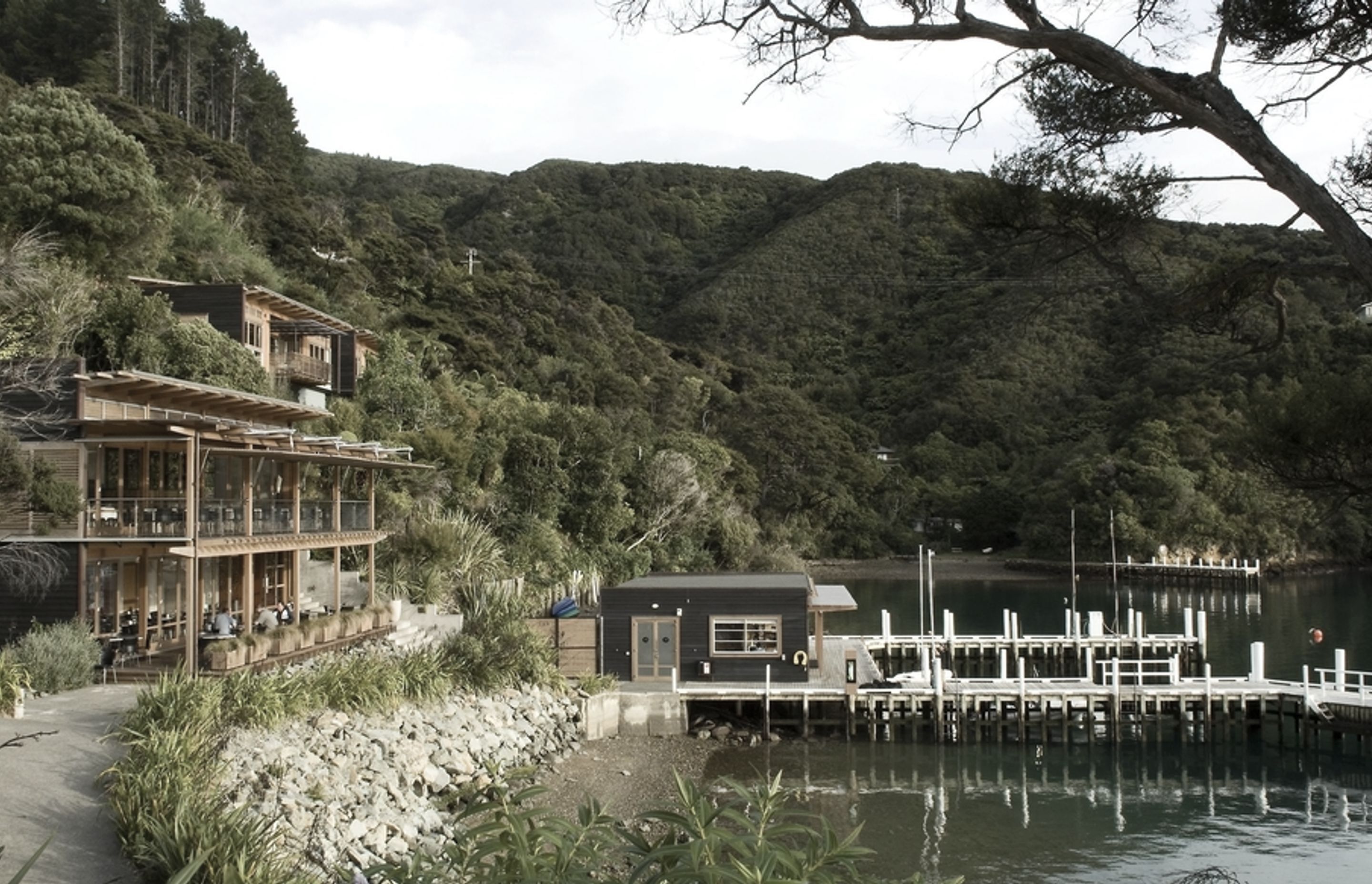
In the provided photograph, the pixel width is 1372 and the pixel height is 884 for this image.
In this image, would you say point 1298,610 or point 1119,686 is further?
point 1298,610

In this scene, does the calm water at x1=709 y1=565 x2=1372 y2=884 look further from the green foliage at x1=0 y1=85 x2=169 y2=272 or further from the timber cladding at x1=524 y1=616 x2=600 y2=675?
the green foliage at x1=0 y1=85 x2=169 y2=272

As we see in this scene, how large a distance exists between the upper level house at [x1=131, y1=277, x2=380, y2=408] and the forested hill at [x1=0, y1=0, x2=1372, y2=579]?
4.55ft

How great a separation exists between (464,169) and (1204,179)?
15731 centimetres

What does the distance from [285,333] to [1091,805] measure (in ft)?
97.3

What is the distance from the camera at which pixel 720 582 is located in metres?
29.6

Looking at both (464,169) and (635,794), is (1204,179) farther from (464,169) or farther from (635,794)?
(464,169)

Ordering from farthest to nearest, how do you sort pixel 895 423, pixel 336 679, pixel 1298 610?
pixel 895 423 < pixel 1298 610 < pixel 336 679

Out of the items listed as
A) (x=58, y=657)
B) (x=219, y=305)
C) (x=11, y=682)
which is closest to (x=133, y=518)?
(x=58, y=657)

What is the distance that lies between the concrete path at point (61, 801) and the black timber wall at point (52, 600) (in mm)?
4163

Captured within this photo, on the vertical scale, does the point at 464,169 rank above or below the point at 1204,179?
above

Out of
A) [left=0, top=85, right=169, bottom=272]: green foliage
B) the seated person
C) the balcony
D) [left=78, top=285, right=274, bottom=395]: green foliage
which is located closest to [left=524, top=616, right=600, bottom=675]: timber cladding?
the seated person

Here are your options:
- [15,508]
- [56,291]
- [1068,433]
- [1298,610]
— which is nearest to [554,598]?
[56,291]

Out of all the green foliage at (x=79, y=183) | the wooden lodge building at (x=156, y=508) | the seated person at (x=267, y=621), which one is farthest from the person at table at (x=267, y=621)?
the green foliage at (x=79, y=183)

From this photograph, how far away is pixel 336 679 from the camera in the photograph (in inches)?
742
